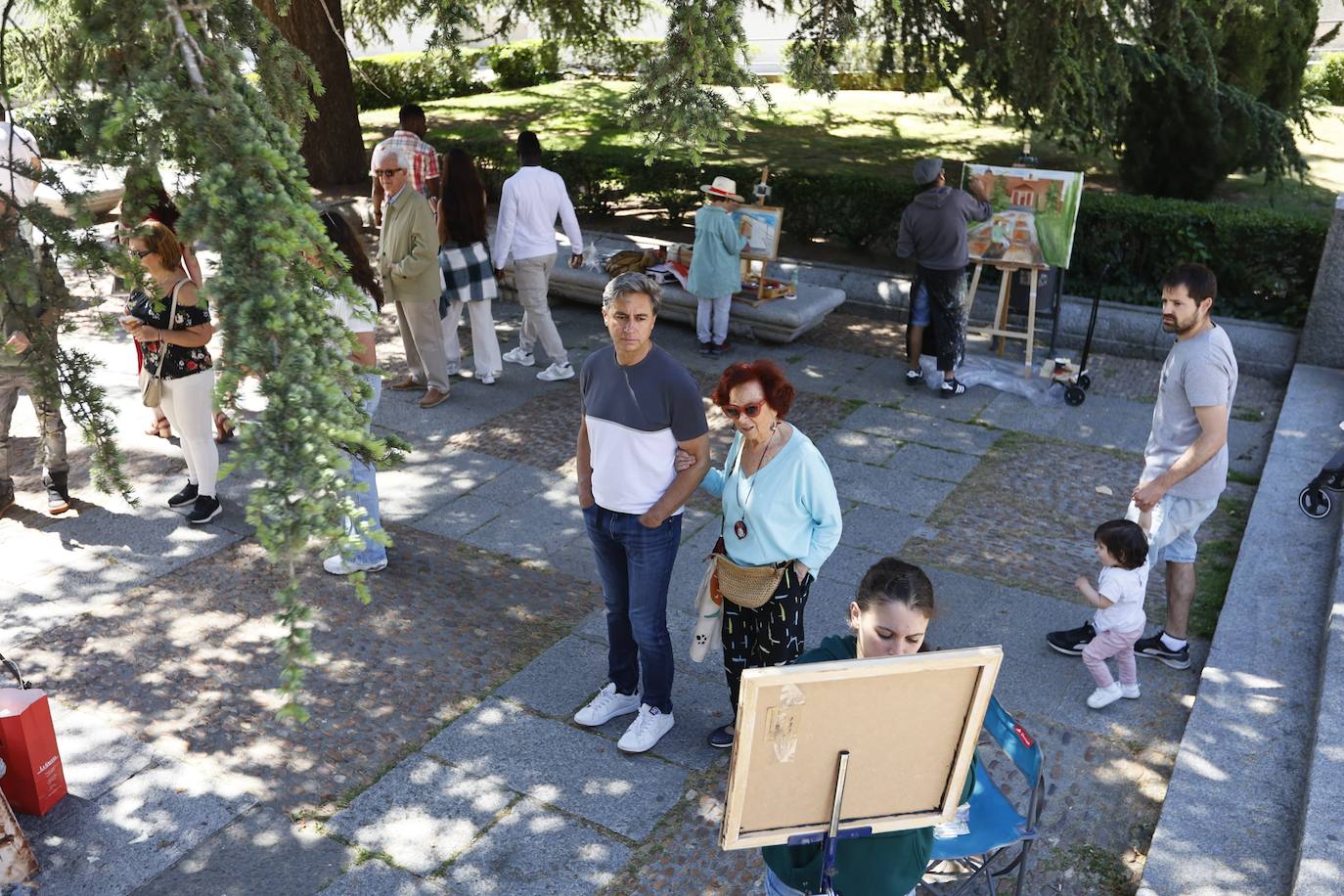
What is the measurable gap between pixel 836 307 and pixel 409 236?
14.9 ft

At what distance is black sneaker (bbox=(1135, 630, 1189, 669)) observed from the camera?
17.9 feet

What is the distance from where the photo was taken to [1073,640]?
5.54m

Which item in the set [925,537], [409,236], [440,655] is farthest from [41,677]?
[925,537]

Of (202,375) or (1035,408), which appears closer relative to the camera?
(202,375)

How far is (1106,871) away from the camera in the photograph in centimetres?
423

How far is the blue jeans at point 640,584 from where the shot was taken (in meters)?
4.52

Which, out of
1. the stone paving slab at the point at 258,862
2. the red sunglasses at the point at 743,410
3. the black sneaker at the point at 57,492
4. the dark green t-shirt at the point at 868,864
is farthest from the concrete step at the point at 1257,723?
the black sneaker at the point at 57,492

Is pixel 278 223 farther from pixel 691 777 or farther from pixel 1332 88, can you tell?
pixel 1332 88

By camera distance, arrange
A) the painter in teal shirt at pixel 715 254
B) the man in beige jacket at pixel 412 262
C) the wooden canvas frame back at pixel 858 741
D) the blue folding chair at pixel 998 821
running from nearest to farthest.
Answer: the wooden canvas frame back at pixel 858 741, the blue folding chair at pixel 998 821, the man in beige jacket at pixel 412 262, the painter in teal shirt at pixel 715 254

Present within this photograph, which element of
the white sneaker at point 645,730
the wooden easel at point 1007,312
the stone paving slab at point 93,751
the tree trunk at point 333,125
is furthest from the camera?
the tree trunk at point 333,125

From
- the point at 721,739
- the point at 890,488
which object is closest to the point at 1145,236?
the point at 890,488

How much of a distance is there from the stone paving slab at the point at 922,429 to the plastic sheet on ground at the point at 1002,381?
2.07 ft

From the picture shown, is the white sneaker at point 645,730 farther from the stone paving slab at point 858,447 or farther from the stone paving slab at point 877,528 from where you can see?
the stone paving slab at point 858,447

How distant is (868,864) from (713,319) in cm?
711
